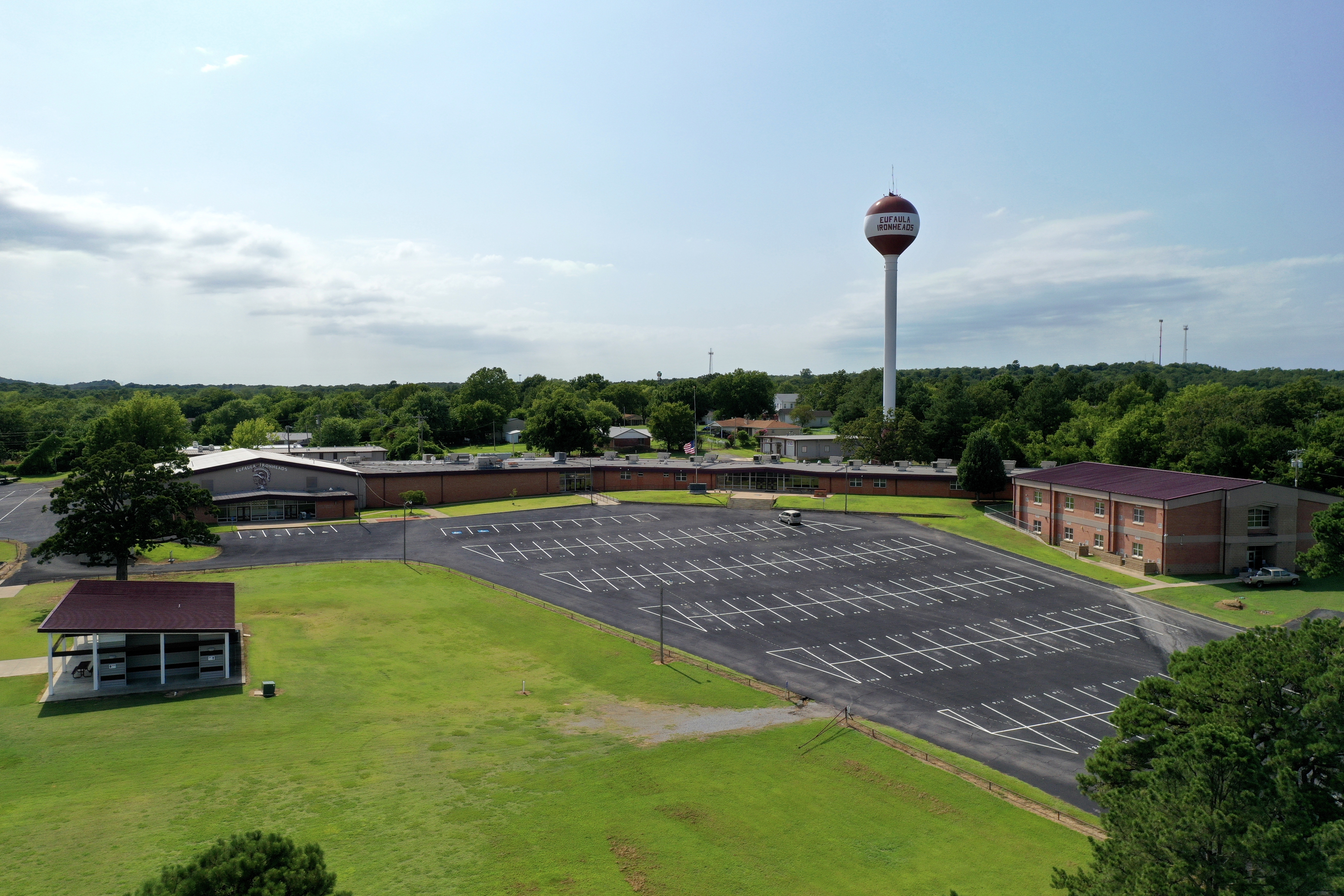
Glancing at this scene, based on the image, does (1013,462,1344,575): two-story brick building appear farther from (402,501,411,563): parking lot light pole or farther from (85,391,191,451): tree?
(85,391,191,451): tree

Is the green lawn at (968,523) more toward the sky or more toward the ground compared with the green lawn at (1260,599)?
more toward the sky

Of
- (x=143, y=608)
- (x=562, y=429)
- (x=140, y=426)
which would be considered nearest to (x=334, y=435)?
(x=140, y=426)

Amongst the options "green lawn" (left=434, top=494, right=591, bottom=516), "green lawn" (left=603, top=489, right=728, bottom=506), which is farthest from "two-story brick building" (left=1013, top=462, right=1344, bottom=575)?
"green lawn" (left=434, top=494, right=591, bottom=516)

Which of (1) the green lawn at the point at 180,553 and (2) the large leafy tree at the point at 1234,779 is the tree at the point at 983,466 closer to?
(2) the large leafy tree at the point at 1234,779

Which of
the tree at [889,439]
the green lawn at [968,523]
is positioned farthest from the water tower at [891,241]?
the green lawn at [968,523]

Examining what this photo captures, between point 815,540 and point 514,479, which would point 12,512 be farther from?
point 815,540

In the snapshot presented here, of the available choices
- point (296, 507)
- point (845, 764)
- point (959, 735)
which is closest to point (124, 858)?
point (845, 764)
